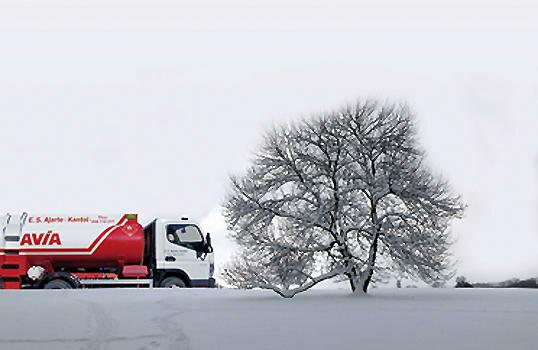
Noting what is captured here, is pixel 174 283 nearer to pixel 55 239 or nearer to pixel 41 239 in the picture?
pixel 55 239

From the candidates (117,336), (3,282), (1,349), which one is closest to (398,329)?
(117,336)

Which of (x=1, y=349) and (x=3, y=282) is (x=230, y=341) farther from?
(x=3, y=282)

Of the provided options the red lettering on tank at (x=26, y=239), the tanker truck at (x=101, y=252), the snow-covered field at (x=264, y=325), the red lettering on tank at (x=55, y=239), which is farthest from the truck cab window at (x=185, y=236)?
the snow-covered field at (x=264, y=325)

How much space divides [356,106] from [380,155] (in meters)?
1.78

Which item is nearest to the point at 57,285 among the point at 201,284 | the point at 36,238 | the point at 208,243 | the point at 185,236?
the point at 36,238

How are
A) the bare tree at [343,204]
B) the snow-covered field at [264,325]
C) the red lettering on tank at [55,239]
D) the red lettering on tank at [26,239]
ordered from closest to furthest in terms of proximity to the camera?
the snow-covered field at [264,325] < the bare tree at [343,204] < the red lettering on tank at [26,239] < the red lettering on tank at [55,239]

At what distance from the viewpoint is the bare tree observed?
19.5m

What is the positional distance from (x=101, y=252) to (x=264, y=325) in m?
14.9

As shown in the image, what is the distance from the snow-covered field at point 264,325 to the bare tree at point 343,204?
10.4ft

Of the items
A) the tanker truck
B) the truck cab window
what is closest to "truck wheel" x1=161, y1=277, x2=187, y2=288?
the tanker truck

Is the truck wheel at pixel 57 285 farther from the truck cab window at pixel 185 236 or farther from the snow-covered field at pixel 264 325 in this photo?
the snow-covered field at pixel 264 325

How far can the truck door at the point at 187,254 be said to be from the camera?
23875mm

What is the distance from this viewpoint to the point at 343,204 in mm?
19844

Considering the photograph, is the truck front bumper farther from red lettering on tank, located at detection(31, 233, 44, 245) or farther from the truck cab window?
red lettering on tank, located at detection(31, 233, 44, 245)
